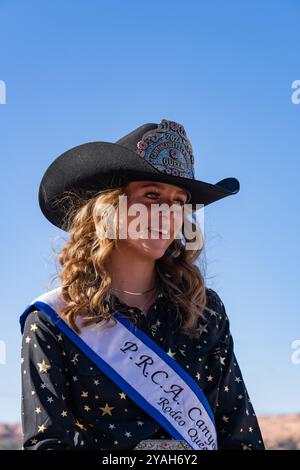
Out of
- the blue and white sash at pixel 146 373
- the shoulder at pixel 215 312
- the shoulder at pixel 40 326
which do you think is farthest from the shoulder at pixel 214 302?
the shoulder at pixel 40 326

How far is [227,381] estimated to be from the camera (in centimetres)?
453

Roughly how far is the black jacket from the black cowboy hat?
59 centimetres

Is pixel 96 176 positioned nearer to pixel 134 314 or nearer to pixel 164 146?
pixel 164 146

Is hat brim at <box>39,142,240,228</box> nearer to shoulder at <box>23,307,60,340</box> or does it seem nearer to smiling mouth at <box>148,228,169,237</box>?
smiling mouth at <box>148,228,169,237</box>

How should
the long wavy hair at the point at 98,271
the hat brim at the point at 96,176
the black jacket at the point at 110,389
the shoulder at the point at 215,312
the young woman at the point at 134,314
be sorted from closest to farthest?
the black jacket at the point at 110,389 → the young woman at the point at 134,314 → the long wavy hair at the point at 98,271 → the hat brim at the point at 96,176 → the shoulder at the point at 215,312

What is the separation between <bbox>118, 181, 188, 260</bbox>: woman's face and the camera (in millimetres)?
4376

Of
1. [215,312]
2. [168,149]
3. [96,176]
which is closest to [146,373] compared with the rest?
[215,312]

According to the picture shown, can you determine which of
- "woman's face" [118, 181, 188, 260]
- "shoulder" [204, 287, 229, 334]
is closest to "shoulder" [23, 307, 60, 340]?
"woman's face" [118, 181, 188, 260]

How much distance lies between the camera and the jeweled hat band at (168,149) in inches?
177

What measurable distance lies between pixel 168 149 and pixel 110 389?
1.23 meters

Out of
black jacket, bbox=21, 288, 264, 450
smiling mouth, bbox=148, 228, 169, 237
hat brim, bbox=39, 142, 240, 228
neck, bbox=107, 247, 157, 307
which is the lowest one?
black jacket, bbox=21, 288, 264, 450

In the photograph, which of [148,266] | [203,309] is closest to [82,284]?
[148,266]

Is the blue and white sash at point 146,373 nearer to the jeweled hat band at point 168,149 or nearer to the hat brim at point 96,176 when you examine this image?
the hat brim at point 96,176

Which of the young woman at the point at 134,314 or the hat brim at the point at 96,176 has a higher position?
the hat brim at the point at 96,176
